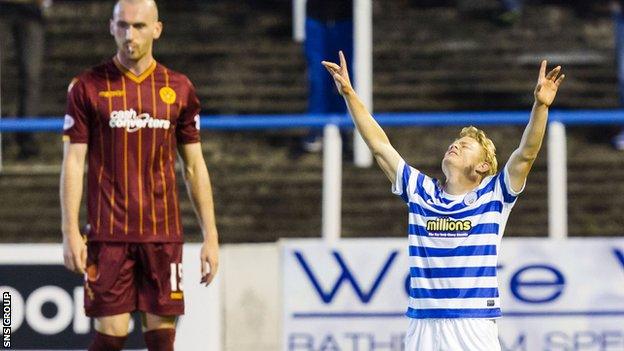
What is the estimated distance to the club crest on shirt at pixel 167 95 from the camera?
308 inches

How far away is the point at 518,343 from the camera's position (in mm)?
9398

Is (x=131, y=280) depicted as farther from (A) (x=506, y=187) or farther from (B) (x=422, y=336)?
(A) (x=506, y=187)

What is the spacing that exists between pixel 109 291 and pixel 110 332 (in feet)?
0.60

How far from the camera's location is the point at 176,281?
7.80 m

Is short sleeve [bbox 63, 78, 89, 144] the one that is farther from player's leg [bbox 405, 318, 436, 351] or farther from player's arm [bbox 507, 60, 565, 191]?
player's arm [bbox 507, 60, 565, 191]

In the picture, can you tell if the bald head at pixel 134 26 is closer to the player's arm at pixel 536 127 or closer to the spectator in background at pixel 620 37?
the player's arm at pixel 536 127

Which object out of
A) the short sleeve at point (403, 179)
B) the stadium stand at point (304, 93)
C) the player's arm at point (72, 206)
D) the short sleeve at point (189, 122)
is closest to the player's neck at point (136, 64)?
the short sleeve at point (189, 122)

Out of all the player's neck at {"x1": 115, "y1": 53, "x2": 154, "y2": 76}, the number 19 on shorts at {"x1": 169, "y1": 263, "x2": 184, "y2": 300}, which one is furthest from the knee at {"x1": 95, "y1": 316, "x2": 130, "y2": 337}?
the player's neck at {"x1": 115, "y1": 53, "x2": 154, "y2": 76}

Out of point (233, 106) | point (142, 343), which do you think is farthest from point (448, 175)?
point (233, 106)

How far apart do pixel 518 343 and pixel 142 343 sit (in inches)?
78.3

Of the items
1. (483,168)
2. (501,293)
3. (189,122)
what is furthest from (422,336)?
(501,293)

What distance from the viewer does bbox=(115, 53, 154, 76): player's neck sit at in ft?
25.6

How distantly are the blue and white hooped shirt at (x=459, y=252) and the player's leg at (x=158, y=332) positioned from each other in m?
1.10

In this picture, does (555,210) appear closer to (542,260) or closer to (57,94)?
(542,260)
